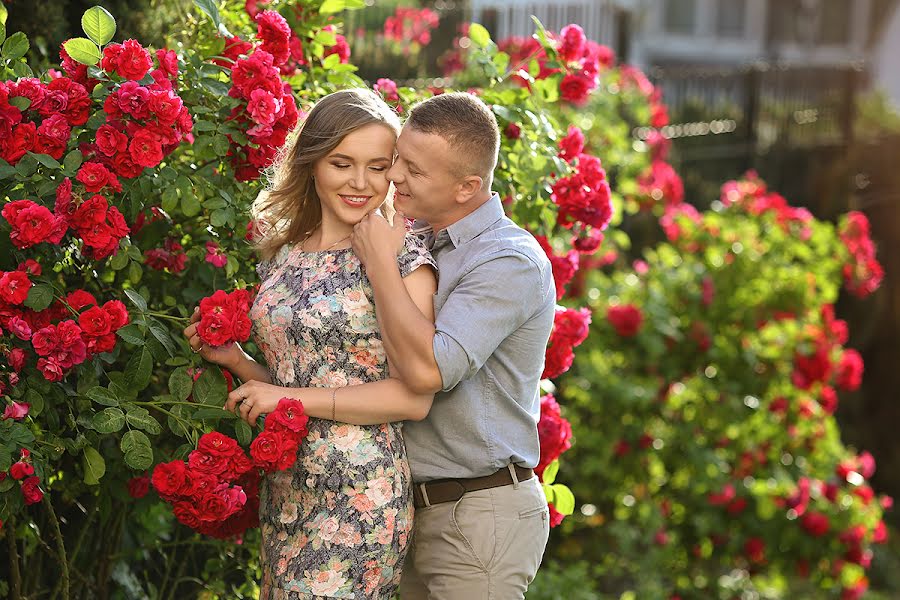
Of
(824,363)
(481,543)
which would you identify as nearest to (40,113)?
(481,543)

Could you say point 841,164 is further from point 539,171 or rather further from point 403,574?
point 403,574

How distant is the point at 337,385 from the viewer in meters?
2.65

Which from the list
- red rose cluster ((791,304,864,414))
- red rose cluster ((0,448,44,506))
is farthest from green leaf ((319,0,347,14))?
red rose cluster ((791,304,864,414))

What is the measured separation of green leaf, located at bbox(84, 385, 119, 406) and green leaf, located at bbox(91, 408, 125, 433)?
0.8 inches

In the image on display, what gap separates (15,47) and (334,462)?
1192mm

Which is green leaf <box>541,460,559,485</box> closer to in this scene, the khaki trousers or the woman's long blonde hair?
the khaki trousers

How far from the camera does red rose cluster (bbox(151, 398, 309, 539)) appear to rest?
2.50 metres

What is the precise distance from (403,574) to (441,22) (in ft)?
15.2

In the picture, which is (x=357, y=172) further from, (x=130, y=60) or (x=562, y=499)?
(x=562, y=499)

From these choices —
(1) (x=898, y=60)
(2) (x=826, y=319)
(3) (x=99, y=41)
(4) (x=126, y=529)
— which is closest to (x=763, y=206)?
(2) (x=826, y=319)

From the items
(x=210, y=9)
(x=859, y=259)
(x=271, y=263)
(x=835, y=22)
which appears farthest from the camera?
(x=835, y=22)

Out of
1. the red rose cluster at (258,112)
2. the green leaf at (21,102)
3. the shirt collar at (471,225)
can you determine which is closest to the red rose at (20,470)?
the green leaf at (21,102)

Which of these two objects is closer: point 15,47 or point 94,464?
point 94,464

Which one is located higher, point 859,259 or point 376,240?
point 376,240
